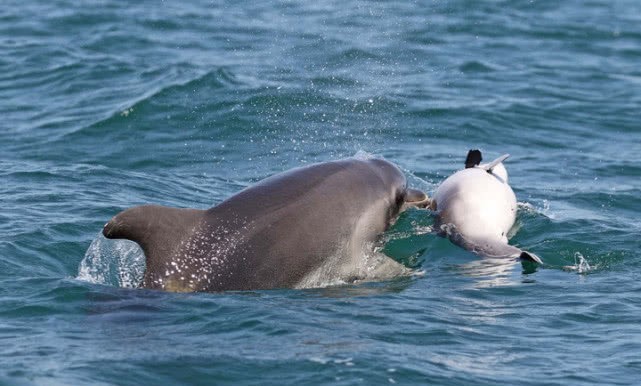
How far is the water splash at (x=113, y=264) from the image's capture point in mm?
11461

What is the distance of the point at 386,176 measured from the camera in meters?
12.8

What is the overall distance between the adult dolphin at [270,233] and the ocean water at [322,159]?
0.27 m

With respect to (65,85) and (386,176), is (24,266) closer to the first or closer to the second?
(386,176)

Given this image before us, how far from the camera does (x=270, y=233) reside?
1109 centimetres

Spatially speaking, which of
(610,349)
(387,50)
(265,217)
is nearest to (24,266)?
(265,217)

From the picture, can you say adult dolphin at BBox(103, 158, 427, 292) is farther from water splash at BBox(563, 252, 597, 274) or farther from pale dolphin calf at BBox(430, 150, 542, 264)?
water splash at BBox(563, 252, 597, 274)

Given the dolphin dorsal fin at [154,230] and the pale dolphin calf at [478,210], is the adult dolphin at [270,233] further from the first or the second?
the pale dolphin calf at [478,210]

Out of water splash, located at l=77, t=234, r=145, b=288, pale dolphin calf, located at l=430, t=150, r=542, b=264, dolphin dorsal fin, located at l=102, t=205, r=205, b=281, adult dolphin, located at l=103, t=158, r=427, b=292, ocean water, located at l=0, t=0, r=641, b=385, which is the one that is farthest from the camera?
pale dolphin calf, located at l=430, t=150, r=542, b=264

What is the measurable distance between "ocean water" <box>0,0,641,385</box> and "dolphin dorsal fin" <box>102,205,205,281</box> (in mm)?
366

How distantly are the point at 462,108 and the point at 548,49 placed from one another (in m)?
6.38

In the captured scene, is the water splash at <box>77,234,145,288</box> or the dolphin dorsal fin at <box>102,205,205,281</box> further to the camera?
the water splash at <box>77,234,145,288</box>

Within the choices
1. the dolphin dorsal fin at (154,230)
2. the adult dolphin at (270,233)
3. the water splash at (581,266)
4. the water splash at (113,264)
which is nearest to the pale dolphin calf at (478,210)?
the water splash at (581,266)

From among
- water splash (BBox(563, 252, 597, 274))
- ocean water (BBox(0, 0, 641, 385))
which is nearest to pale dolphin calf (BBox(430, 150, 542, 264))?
ocean water (BBox(0, 0, 641, 385))

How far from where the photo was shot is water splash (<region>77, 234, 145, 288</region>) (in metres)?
11.5
